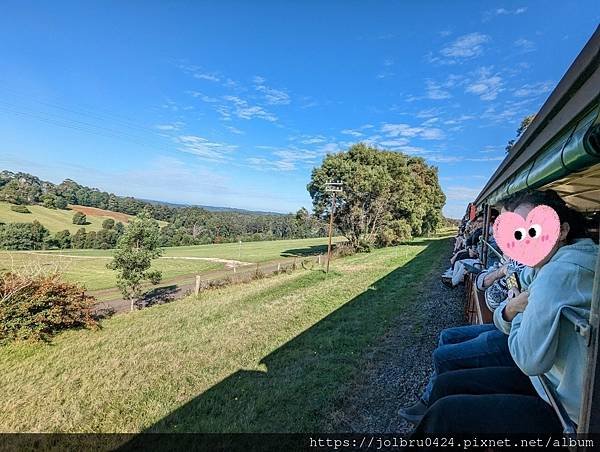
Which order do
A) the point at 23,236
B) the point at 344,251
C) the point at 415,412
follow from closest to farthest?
the point at 415,412
the point at 344,251
the point at 23,236

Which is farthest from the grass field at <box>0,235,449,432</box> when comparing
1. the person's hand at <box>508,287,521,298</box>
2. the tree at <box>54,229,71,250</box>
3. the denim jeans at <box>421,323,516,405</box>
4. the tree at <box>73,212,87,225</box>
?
the tree at <box>73,212,87,225</box>

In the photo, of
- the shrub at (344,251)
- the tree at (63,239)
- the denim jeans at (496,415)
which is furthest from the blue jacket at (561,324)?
the tree at (63,239)

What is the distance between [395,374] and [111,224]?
181ft

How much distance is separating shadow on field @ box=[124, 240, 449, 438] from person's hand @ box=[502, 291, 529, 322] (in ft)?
7.42

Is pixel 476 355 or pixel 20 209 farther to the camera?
pixel 20 209

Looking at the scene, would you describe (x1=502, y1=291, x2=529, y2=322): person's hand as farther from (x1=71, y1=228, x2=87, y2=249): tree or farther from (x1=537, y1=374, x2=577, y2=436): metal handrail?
(x1=71, y1=228, x2=87, y2=249): tree

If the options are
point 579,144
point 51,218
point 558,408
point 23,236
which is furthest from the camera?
point 51,218

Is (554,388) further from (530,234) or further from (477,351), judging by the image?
(477,351)

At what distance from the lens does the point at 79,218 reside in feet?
160

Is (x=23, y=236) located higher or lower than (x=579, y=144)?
lower

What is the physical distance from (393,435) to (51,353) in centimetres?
578

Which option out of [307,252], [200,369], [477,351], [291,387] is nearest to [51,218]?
[307,252]

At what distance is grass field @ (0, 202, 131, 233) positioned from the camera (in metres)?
40.3

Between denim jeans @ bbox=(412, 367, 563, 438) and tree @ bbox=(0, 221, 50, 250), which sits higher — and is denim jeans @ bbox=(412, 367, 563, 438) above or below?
above
